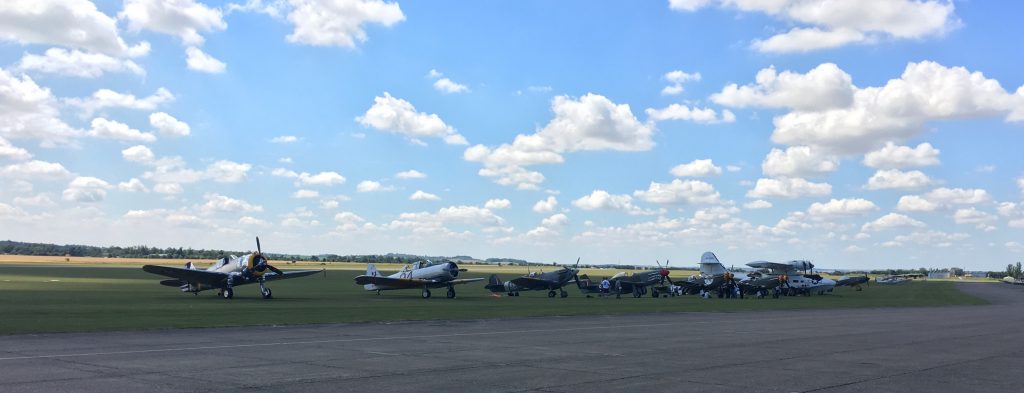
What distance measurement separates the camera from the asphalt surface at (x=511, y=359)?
40.0 feet

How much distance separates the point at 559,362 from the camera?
50.0ft

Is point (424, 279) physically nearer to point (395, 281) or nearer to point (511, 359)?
point (395, 281)

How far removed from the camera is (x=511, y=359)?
1563cm

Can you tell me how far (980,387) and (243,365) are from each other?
508 inches

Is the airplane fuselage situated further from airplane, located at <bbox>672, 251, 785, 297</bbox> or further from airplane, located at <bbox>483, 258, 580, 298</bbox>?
airplane, located at <bbox>672, 251, 785, 297</bbox>

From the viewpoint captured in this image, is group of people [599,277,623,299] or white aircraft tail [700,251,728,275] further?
white aircraft tail [700,251,728,275]

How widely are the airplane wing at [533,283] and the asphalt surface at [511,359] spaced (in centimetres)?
2930

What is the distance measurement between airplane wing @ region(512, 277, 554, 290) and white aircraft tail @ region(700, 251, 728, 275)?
22921mm

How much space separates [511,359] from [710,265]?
60049mm

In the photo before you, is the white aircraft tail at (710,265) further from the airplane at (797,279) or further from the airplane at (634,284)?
the airplane at (634,284)

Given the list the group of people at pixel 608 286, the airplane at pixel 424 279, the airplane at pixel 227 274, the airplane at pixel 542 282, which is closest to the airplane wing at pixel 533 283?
the airplane at pixel 542 282

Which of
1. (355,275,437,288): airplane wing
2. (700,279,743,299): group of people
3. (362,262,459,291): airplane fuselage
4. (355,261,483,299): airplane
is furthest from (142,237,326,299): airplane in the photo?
(700,279,743,299): group of people

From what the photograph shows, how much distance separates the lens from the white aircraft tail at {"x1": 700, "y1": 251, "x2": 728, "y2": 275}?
71750 mm

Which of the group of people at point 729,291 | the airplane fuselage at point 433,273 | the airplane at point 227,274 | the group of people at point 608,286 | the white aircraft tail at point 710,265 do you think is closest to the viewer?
the airplane at point 227,274
